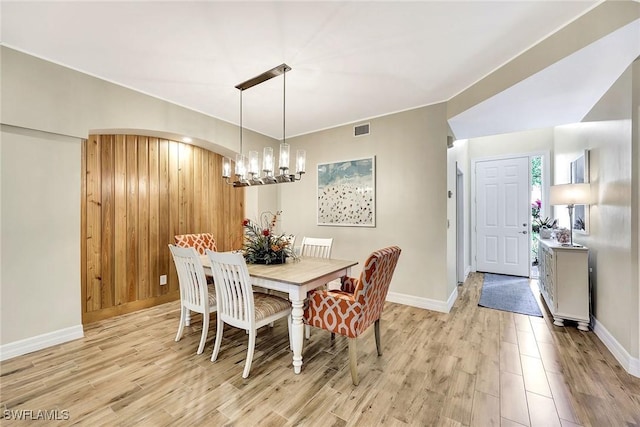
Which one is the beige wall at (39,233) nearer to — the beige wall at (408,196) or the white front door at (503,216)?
the beige wall at (408,196)

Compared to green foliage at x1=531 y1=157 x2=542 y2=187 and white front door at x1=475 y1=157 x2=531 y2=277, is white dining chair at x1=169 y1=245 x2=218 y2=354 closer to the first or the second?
white front door at x1=475 y1=157 x2=531 y2=277

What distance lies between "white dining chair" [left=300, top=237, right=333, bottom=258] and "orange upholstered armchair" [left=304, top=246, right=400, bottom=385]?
1104 millimetres

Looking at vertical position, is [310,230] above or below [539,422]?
above

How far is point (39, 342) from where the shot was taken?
8.09ft

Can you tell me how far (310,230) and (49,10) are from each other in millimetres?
3745

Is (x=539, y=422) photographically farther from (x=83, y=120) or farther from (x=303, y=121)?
(x=83, y=120)

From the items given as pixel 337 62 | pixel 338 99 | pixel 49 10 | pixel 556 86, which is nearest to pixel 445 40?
pixel 337 62

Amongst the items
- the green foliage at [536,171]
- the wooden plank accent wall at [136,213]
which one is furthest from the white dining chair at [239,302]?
the green foliage at [536,171]

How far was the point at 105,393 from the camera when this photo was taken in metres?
1.90

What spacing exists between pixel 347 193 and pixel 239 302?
259cm

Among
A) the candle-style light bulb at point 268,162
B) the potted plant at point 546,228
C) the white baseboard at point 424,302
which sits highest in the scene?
the candle-style light bulb at point 268,162

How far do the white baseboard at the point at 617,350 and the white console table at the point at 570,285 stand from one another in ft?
0.48

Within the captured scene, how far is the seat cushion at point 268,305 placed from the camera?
7.24 feet

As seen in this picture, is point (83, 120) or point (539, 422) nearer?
point (539, 422)
